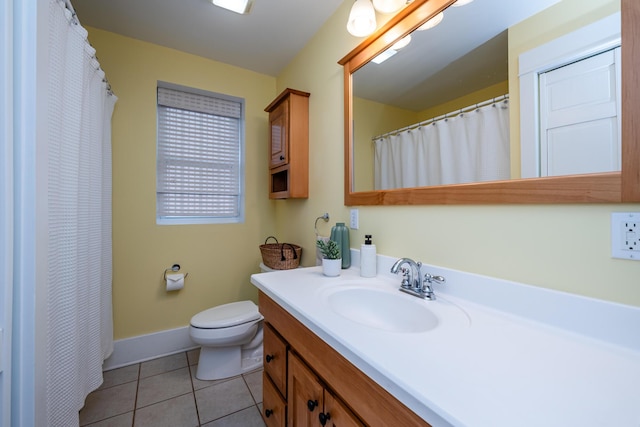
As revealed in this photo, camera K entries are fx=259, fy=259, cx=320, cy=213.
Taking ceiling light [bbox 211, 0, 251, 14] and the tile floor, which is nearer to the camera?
the tile floor

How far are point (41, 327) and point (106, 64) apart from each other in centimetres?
206

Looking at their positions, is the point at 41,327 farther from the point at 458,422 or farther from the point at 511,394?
the point at 511,394

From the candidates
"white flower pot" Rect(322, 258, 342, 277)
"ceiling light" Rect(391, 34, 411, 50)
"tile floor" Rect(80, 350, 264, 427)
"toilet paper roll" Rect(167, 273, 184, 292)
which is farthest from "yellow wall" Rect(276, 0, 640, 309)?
"toilet paper roll" Rect(167, 273, 184, 292)

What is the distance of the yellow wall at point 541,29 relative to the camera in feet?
2.30

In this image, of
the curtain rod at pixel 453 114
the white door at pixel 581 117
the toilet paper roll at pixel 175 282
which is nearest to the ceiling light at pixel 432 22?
the curtain rod at pixel 453 114

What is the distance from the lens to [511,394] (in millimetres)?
460

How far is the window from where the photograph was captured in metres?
2.18

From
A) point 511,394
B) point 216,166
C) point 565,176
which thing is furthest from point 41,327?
point 216,166

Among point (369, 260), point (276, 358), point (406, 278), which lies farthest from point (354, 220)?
point (276, 358)

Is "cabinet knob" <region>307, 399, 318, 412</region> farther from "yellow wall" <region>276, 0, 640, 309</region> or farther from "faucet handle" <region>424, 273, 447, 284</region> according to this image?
"yellow wall" <region>276, 0, 640, 309</region>

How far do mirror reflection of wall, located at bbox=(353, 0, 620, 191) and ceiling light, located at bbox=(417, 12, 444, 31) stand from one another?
0.06ft

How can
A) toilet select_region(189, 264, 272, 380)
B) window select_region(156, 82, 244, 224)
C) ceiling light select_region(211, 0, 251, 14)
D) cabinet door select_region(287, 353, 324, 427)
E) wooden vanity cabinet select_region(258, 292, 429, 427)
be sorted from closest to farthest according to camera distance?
wooden vanity cabinet select_region(258, 292, 429, 427), cabinet door select_region(287, 353, 324, 427), ceiling light select_region(211, 0, 251, 14), toilet select_region(189, 264, 272, 380), window select_region(156, 82, 244, 224)

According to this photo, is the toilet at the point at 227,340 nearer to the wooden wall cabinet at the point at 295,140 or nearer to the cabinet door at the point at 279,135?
the wooden wall cabinet at the point at 295,140

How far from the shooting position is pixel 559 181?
0.73 metres
